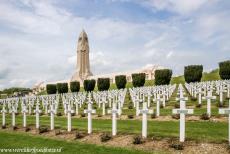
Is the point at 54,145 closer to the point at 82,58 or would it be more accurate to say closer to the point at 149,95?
the point at 149,95

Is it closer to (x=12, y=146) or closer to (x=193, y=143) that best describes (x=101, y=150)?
(x=193, y=143)

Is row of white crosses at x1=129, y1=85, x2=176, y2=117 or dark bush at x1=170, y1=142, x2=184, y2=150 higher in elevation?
row of white crosses at x1=129, y1=85, x2=176, y2=117

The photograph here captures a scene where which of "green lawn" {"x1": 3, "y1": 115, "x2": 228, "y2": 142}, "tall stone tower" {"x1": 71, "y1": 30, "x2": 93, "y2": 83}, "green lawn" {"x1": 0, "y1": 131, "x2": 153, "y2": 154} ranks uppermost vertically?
"tall stone tower" {"x1": 71, "y1": 30, "x2": 93, "y2": 83}

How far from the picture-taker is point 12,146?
42.7 ft

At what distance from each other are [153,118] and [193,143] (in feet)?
22.3

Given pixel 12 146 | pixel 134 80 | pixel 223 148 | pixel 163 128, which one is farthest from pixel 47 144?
pixel 134 80

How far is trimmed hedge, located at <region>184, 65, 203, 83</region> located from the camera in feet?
121

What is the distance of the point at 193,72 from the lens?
37125 millimetres

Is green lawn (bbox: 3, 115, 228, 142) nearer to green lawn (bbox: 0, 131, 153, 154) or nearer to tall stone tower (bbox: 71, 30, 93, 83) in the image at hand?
green lawn (bbox: 0, 131, 153, 154)

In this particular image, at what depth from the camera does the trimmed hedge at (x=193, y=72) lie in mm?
37031

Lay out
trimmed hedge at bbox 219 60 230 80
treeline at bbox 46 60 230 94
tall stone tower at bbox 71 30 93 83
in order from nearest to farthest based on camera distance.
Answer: trimmed hedge at bbox 219 60 230 80 → treeline at bbox 46 60 230 94 → tall stone tower at bbox 71 30 93 83

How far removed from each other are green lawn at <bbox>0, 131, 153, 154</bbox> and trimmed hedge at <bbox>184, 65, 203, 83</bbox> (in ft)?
81.2

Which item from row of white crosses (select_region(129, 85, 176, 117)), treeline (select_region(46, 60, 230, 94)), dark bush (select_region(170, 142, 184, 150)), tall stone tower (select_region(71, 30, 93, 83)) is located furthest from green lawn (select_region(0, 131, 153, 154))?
tall stone tower (select_region(71, 30, 93, 83))

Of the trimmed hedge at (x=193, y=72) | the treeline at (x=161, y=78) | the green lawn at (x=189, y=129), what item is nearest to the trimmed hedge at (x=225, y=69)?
the treeline at (x=161, y=78)
